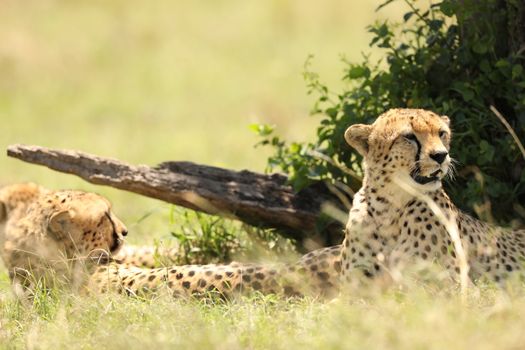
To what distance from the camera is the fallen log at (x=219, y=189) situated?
18.5 ft

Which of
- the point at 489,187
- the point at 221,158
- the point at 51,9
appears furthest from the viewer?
the point at 51,9

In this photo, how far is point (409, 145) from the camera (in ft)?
15.6

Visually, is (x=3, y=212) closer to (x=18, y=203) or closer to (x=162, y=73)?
(x=18, y=203)

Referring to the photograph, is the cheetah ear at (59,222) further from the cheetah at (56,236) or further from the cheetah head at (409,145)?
the cheetah head at (409,145)

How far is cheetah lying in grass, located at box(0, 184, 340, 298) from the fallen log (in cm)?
16

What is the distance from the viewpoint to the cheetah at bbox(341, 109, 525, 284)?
4.73 metres

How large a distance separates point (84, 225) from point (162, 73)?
321 inches

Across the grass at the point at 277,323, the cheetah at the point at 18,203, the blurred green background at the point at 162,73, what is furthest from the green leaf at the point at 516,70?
the blurred green background at the point at 162,73

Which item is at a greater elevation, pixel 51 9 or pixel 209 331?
pixel 51 9

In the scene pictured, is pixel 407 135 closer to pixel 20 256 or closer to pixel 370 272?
pixel 370 272

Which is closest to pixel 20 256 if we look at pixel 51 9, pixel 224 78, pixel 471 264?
pixel 471 264

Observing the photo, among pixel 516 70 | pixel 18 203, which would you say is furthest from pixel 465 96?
pixel 18 203

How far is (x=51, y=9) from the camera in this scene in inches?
614

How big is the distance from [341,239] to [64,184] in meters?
3.74
